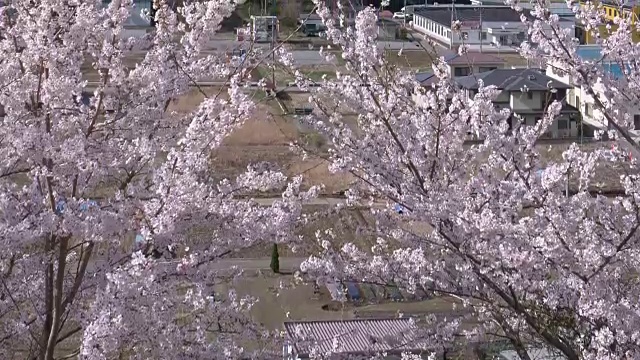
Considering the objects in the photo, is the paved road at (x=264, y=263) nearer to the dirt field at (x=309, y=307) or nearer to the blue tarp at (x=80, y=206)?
the dirt field at (x=309, y=307)

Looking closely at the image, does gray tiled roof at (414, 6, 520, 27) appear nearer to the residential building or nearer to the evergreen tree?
the residential building

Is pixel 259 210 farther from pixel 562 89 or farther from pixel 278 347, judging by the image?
pixel 562 89

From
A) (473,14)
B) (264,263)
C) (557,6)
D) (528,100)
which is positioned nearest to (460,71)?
(528,100)

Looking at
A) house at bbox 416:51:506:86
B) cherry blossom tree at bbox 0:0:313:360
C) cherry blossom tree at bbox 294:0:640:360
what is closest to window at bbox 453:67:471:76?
house at bbox 416:51:506:86

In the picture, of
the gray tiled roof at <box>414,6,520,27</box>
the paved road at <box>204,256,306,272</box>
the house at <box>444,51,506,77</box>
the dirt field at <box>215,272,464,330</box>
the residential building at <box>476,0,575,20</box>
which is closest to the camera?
the residential building at <box>476,0,575,20</box>

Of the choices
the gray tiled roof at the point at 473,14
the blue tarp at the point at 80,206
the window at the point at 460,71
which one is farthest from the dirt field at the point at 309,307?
the gray tiled roof at the point at 473,14

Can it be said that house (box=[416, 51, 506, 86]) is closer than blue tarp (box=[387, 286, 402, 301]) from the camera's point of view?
No
